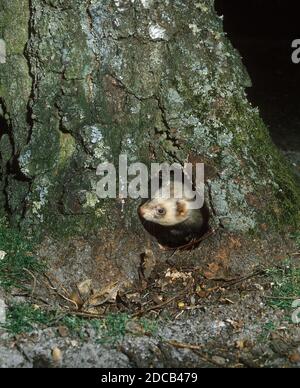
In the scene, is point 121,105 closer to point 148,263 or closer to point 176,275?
point 148,263

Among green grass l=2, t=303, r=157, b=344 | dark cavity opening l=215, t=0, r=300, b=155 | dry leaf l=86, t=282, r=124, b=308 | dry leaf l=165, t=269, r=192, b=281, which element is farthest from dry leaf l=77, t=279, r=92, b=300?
dark cavity opening l=215, t=0, r=300, b=155

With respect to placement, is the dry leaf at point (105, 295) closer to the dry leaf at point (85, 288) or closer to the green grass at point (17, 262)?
the dry leaf at point (85, 288)

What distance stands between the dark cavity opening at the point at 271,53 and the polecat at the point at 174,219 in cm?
261

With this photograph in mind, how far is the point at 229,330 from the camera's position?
2.82 metres

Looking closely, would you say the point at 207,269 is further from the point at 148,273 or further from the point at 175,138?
the point at 175,138

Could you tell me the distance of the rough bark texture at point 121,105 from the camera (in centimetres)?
306

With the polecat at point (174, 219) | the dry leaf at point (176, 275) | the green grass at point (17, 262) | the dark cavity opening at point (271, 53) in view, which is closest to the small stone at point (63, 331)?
the green grass at point (17, 262)

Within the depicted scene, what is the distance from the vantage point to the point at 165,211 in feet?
11.8

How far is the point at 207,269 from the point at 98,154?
0.90 m

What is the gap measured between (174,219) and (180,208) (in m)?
0.11

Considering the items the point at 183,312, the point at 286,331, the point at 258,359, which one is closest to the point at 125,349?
the point at 183,312

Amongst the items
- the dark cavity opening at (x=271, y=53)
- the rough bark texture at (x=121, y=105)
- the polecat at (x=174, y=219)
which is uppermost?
the dark cavity opening at (x=271, y=53)

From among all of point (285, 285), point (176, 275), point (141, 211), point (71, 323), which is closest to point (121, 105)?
point (141, 211)

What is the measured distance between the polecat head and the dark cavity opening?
102 inches
